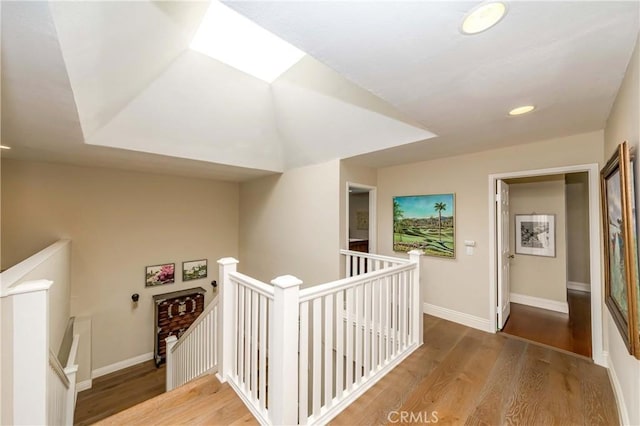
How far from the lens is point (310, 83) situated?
2906 mm

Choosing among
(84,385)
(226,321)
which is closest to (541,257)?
(226,321)

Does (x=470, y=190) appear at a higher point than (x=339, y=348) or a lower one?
higher

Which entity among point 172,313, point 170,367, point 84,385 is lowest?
point 84,385

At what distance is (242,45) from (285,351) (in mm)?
2890

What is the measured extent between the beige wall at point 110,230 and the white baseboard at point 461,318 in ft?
13.9

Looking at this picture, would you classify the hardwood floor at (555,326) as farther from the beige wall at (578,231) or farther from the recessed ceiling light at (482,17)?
the recessed ceiling light at (482,17)

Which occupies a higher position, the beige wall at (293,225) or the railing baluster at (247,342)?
the beige wall at (293,225)

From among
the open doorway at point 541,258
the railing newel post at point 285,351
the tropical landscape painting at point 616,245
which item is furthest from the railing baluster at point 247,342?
the open doorway at point 541,258

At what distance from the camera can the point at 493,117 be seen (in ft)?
7.20

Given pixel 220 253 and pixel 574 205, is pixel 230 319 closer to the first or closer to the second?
pixel 220 253

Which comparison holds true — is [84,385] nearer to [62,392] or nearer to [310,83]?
[62,392]

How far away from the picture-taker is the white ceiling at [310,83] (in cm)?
116

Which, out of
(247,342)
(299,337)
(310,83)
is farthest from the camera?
(310,83)

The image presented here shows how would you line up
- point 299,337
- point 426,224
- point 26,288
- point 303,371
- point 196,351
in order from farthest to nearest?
point 426,224 → point 196,351 → point 299,337 → point 303,371 → point 26,288
